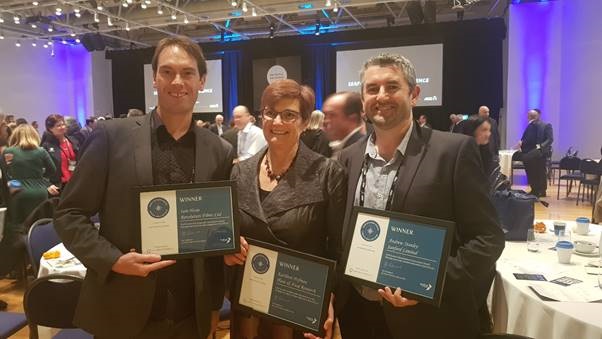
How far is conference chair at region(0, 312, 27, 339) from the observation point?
9.07 ft

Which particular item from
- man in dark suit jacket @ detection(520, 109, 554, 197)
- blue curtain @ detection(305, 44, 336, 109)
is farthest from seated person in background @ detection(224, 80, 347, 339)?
blue curtain @ detection(305, 44, 336, 109)

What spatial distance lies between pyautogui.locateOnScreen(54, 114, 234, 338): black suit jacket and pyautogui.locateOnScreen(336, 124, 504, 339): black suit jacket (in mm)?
943

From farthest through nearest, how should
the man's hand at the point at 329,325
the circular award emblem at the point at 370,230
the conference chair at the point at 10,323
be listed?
the conference chair at the point at 10,323, the man's hand at the point at 329,325, the circular award emblem at the point at 370,230

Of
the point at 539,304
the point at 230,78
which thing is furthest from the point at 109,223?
the point at 230,78

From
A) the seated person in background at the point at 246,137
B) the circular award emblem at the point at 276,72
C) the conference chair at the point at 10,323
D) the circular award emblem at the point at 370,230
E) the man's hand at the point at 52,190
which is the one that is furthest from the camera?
the circular award emblem at the point at 276,72

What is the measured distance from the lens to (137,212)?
161 cm

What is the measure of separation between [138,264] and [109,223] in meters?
0.22

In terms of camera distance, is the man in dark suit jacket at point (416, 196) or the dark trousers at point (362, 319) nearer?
the man in dark suit jacket at point (416, 196)

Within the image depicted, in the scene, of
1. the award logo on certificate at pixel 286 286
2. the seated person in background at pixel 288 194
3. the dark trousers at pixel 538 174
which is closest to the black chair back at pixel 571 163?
the dark trousers at pixel 538 174

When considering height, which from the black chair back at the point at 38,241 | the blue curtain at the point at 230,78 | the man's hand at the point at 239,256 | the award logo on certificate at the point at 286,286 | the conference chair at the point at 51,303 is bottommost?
the conference chair at the point at 51,303

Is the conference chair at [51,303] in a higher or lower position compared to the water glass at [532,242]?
lower

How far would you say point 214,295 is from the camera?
1868 millimetres

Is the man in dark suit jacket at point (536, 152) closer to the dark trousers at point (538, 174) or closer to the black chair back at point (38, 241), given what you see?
the dark trousers at point (538, 174)

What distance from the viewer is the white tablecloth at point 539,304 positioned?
1986 millimetres
